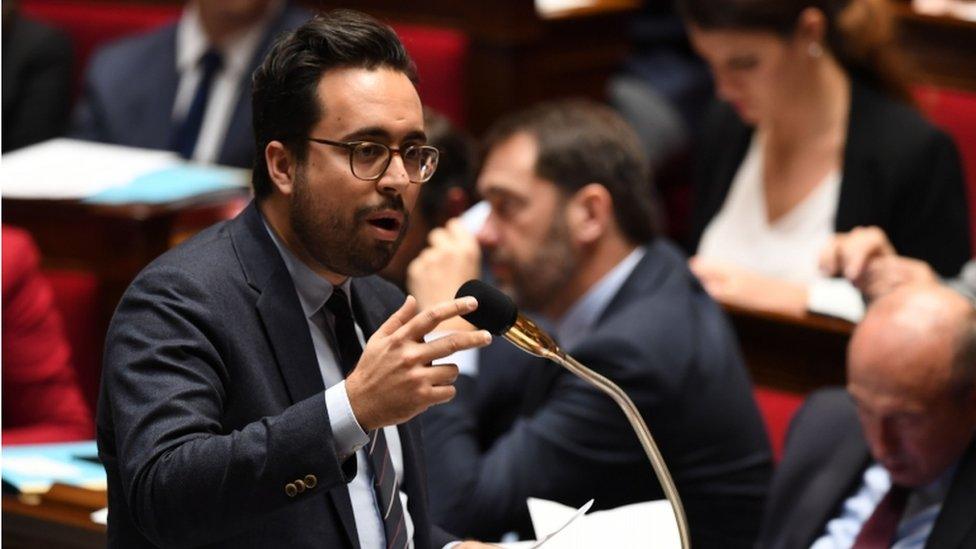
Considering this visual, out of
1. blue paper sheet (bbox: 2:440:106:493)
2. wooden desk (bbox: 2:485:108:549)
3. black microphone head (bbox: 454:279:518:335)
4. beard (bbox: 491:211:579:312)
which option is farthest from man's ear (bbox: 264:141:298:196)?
beard (bbox: 491:211:579:312)

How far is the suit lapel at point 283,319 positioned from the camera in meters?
1.50

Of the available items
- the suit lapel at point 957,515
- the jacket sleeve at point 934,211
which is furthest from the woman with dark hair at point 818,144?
the suit lapel at point 957,515

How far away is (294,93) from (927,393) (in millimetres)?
1200

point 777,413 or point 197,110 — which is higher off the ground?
point 197,110

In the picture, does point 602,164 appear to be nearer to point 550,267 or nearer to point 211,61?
point 550,267

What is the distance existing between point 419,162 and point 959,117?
266 centimetres

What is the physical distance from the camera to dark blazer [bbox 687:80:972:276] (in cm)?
331

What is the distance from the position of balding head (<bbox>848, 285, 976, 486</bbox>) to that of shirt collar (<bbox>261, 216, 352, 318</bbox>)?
104 cm

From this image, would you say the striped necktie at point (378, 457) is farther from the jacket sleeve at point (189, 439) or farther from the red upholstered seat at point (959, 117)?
the red upholstered seat at point (959, 117)

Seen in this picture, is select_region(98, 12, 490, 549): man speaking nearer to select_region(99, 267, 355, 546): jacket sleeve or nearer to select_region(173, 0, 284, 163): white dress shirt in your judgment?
select_region(99, 267, 355, 546): jacket sleeve

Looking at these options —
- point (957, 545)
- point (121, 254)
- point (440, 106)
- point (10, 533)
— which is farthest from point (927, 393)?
point (440, 106)

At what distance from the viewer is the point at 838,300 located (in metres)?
2.90

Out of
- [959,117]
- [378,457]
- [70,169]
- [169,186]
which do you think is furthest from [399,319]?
[959,117]

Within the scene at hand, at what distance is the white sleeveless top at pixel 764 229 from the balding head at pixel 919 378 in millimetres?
1106
